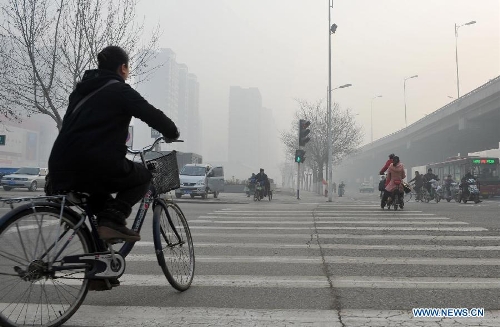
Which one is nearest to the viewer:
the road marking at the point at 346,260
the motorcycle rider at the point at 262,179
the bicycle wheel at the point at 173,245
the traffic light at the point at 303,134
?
the bicycle wheel at the point at 173,245

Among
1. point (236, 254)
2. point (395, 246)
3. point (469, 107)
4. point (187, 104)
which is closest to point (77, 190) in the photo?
point (236, 254)

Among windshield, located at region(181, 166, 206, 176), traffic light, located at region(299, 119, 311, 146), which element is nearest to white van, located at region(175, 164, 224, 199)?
windshield, located at region(181, 166, 206, 176)

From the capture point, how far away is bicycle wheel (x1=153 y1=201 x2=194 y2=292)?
382 centimetres

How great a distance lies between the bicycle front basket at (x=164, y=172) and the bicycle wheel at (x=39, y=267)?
2.79ft

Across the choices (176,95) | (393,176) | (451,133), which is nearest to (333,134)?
(451,133)

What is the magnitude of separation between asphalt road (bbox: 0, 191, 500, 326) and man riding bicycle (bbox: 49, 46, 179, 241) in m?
0.67

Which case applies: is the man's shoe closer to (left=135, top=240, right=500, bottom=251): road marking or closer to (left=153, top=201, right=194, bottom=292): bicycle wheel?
(left=153, top=201, right=194, bottom=292): bicycle wheel

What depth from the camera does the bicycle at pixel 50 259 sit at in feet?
9.56

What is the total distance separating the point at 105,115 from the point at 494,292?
3.35 metres

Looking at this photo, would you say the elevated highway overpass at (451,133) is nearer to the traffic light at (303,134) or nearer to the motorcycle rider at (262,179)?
the traffic light at (303,134)

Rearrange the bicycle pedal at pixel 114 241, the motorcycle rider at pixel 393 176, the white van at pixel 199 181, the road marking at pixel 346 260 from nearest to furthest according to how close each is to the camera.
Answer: the bicycle pedal at pixel 114 241
the road marking at pixel 346 260
the motorcycle rider at pixel 393 176
the white van at pixel 199 181

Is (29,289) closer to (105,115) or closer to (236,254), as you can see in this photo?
(105,115)

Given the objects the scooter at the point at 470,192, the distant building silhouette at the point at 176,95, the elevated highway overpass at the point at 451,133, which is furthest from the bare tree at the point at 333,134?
the distant building silhouette at the point at 176,95

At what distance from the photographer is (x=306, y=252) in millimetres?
6125
